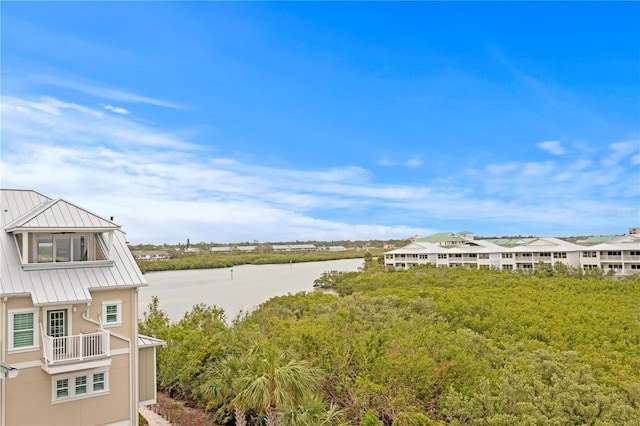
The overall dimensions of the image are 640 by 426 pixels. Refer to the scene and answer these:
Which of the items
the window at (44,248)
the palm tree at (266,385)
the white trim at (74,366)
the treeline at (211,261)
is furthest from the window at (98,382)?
the treeline at (211,261)

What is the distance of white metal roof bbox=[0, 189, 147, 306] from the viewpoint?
9.02 metres

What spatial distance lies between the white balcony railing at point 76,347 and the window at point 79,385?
1.65 ft

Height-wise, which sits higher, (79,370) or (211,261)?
(211,261)

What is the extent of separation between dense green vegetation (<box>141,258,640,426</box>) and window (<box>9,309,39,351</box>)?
177 inches

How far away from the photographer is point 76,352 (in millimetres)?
9211

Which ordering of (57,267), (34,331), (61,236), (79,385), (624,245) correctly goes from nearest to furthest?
(34,331) → (79,385) → (57,267) → (61,236) → (624,245)

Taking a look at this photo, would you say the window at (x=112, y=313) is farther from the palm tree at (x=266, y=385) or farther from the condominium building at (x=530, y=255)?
the condominium building at (x=530, y=255)

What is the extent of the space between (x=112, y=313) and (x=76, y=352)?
1.09m

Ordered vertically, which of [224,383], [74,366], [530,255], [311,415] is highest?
[530,255]

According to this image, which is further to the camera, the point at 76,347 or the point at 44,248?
the point at 44,248

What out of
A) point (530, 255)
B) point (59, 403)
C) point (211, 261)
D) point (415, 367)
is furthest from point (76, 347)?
point (211, 261)

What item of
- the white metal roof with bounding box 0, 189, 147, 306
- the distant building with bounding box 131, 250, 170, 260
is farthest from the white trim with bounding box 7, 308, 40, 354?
the distant building with bounding box 131, 250, 170, 260

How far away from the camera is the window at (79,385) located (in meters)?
9.17

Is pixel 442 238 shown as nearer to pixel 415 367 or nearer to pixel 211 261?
pixel 211 261
